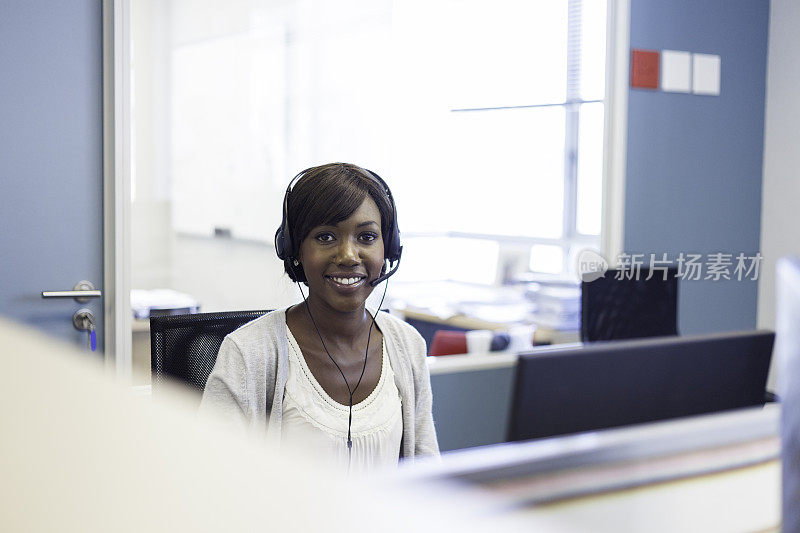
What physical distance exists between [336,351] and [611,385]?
0.94 m

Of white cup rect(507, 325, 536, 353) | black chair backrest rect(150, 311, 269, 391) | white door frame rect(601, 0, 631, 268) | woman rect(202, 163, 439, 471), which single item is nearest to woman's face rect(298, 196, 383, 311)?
woman rect(202, 163, 439, 471)

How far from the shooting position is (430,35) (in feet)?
8.59

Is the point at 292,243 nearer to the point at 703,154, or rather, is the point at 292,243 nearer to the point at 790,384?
the point at 790,384

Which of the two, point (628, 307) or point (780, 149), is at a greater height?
point (780, 149)

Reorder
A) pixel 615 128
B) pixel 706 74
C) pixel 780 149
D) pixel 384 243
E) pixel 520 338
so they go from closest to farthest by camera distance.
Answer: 1. pixel 384 243
2. pixel 520 338
3. pixel 615 128
4. pixel 706 74
5. pixel 780 149

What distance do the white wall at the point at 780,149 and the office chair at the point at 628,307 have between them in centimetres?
68

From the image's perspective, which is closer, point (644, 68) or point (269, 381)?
point (269, 381)

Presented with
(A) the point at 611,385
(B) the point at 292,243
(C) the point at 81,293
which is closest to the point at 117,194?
(C) the point at 81,293

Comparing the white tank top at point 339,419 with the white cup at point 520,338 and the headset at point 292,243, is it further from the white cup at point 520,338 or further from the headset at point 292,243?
the white cup at point 520,338

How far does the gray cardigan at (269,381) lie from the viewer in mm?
1312

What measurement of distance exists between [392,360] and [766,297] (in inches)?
95.6

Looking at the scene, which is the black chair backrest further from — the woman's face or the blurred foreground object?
the blurred foreground object

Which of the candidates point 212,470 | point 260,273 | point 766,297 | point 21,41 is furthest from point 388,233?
point 766,297

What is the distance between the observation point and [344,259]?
1427 millimetres
